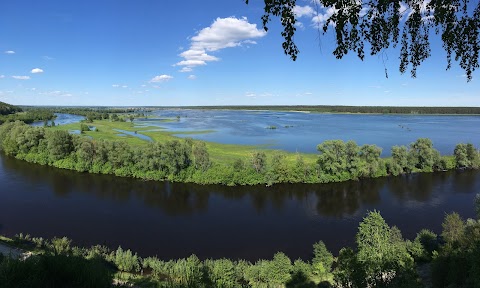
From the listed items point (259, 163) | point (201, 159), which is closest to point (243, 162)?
point (259, 163)

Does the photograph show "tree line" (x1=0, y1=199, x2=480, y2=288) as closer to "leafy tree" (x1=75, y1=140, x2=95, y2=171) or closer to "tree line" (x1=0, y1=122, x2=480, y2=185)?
"tree line" (x1=0, y1=122, x2=480, y2=185)

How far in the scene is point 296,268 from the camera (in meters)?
18.2

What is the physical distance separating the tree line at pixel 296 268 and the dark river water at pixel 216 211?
14.2 feet

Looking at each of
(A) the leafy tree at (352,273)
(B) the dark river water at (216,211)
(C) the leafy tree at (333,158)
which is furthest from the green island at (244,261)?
(B) the dark river water at (216,211)

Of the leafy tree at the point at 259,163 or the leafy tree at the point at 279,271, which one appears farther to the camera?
the leafy tree at the point at 259,163

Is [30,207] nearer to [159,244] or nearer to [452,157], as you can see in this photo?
[159,244]

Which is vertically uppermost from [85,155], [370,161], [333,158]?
[333,158]

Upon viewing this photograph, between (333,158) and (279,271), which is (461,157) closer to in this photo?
(333,158)

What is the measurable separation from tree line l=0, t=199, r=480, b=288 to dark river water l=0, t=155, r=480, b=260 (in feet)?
14.2

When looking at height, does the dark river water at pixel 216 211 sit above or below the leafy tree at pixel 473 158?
below

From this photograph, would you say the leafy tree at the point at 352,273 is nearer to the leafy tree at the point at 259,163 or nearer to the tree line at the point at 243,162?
the tree line at the point at 243,162

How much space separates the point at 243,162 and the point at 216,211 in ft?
41.0

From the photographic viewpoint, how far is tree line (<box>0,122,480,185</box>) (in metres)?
42.4

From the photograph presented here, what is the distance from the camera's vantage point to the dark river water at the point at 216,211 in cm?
2550
